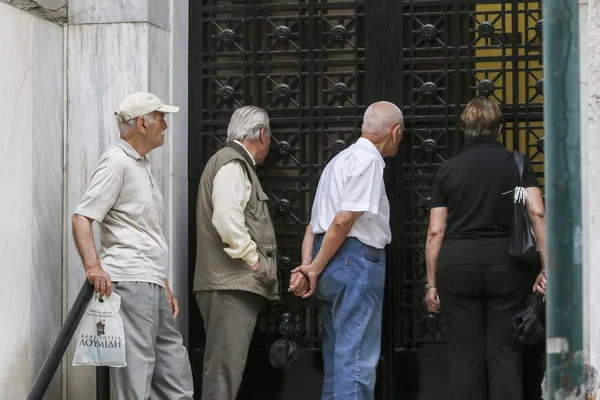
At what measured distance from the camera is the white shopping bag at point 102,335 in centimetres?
736

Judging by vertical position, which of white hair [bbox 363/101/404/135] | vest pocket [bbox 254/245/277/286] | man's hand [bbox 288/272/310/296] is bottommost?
man's hand [bbox 288/272/310/296]

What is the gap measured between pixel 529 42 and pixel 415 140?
897 mm

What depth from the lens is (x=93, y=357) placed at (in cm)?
739

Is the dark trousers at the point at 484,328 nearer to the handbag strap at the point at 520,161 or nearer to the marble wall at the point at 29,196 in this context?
the handbag strap at the point at 520,161

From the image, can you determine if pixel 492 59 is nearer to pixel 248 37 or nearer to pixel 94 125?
pixel 248 37

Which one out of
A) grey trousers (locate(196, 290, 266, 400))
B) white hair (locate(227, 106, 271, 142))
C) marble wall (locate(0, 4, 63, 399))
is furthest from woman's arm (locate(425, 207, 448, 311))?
marble wall (locate(0, 4, 63, 399))

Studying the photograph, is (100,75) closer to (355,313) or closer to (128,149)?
(128,149)

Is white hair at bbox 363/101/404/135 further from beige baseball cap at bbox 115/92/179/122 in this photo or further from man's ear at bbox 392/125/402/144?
beige baseball cap at bbox 115/92/179/122

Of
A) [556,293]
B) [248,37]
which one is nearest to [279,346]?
[248,37]

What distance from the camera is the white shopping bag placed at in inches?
290

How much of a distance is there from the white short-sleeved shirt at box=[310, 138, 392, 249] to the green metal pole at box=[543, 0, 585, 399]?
386cm

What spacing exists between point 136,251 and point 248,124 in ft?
3.94

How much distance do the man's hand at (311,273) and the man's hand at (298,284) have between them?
20 millimetres

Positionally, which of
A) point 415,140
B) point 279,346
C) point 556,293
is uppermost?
point 415,140
